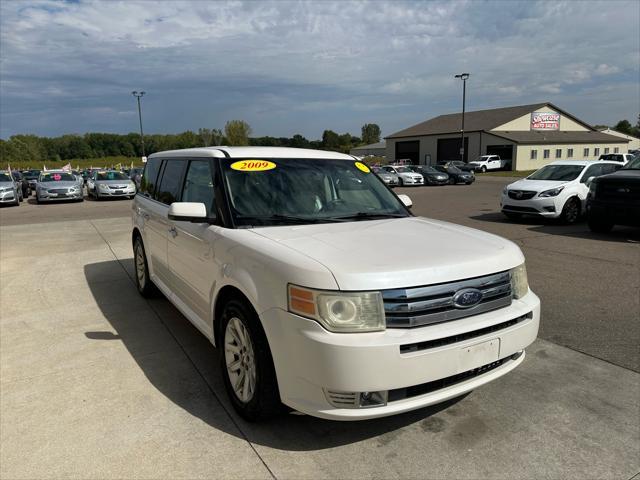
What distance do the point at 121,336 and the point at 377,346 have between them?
319 centimetres

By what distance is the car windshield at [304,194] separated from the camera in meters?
3.63

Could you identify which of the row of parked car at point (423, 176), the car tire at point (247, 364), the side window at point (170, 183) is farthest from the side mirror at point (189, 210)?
the row of parked car at point (423, 176)

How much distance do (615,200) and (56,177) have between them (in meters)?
22.8

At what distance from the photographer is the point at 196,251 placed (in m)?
3.83

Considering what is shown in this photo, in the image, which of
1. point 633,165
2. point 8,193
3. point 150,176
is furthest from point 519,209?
point 8,193

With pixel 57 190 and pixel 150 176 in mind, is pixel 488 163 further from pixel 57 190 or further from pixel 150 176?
pixel 150 176

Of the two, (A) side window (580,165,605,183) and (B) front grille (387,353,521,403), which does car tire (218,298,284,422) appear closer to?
(B) front grille (387,353,521,403)

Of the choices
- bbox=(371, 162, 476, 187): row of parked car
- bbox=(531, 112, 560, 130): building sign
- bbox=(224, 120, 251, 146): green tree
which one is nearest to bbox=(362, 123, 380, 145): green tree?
bbox=(224, 120, 251, 146): green tree

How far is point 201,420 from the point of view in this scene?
323 cm

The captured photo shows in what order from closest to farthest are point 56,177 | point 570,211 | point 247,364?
point 247,364, point 570,211, point 56,177

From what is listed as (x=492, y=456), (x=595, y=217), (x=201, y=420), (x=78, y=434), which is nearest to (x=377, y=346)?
(x=492, y=456)

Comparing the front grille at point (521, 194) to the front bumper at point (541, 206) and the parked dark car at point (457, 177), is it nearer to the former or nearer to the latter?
the front bumper at point (541, 206)

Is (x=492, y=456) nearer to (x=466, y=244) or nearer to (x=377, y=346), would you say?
(x=377, y=346)

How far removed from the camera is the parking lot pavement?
2752 millimetres
